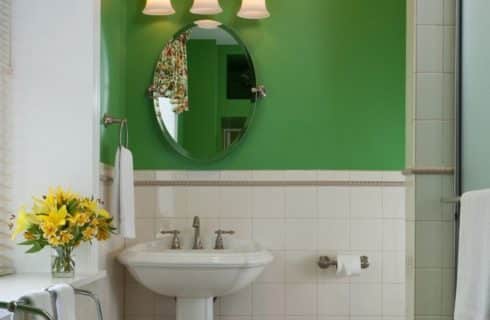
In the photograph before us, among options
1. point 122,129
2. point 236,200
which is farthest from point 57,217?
point 236,200

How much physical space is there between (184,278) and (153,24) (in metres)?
1.49

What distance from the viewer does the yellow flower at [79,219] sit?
3326 mm

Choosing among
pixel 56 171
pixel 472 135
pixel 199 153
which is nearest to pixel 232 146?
pixel 199 153

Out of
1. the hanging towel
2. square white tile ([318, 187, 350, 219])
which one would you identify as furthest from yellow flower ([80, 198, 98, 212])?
square white tile ([318, 187, 350, 219])

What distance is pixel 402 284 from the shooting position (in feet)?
15.1

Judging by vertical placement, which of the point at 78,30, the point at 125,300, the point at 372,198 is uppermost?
the point at 78,30

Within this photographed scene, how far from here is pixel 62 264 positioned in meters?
3.43

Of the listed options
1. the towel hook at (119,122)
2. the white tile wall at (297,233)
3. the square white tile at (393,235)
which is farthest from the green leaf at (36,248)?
the square white tile at (393,235)

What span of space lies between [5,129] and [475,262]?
2031mm

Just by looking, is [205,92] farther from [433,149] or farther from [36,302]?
[36,302]

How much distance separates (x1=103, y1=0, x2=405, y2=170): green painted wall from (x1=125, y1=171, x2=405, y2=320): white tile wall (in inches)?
4.2

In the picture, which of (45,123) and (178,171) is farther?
(178,171)

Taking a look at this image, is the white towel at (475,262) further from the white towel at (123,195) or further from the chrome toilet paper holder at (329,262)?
the white towel at (123,195)

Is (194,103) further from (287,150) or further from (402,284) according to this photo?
(402,284)
